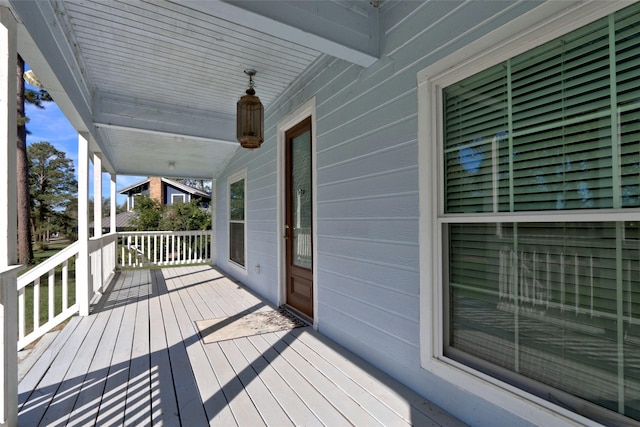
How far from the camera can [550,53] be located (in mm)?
1344

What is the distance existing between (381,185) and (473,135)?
2.27ft

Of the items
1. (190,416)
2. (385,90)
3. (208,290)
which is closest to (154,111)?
(208,290)

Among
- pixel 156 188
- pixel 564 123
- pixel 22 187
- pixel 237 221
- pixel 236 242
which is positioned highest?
pixel 156 188

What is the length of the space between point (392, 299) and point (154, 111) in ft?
12.6

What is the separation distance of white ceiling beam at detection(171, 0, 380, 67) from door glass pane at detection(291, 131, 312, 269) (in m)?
1.33

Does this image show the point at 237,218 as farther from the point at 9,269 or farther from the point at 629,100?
the point at 629,100

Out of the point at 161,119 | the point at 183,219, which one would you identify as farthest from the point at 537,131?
the point at 183,219

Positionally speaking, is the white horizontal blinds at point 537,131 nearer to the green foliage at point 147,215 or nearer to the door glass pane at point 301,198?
the door glass pane at point 301,198

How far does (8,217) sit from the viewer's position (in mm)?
1605

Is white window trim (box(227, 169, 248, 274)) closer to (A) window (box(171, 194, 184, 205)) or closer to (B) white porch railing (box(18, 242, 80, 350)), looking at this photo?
(B) white porch railing (box(18, 242, 80, 350))

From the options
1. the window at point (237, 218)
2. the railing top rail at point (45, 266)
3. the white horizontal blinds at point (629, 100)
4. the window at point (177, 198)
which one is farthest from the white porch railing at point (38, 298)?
the window at point (177, 198)

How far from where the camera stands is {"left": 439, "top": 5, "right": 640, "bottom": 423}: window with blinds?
3.80 feet

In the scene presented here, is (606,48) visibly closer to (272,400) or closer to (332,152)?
(332,152)

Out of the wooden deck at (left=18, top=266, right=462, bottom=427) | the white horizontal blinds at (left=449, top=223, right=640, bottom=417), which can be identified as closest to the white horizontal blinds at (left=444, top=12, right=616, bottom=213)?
the white horizontal blinds at (left=449, top=223, right=640, bottom=417)
